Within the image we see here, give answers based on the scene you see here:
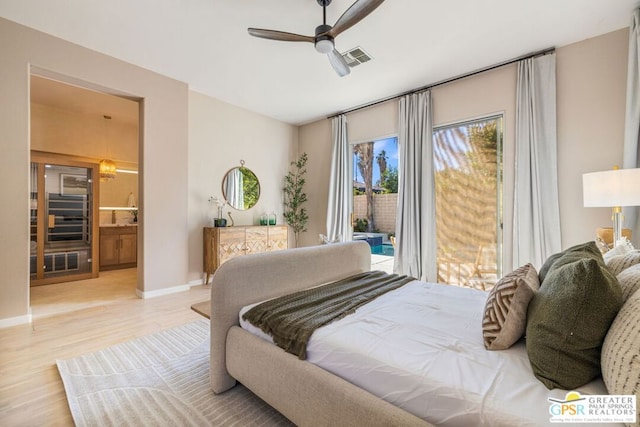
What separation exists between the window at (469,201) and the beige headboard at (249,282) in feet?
8.09

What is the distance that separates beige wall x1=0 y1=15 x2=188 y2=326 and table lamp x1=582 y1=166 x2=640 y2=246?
4496 millimetres

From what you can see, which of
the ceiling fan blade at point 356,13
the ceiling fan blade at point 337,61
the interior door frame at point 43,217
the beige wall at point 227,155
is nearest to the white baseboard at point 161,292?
the beige wall at point 227,155

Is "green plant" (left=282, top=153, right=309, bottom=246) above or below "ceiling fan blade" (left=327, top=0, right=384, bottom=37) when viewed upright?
below

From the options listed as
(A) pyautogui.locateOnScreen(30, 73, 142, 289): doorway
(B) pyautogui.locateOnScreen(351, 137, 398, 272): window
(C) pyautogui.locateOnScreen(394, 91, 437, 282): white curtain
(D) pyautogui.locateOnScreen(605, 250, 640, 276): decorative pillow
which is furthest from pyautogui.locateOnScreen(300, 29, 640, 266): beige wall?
(A) pyautogui.locateOnScreen(30, 73, 142, 289): doorway

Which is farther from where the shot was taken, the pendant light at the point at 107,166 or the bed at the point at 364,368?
the pendant light at the point at 107,166

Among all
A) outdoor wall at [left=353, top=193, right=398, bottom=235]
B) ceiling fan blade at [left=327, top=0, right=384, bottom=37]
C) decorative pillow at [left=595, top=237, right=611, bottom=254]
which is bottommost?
decorative pillow at [left=595, top=237, right=611, bottom=254]

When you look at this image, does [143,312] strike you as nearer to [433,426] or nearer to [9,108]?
[9,108]

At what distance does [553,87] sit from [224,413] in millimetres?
4281

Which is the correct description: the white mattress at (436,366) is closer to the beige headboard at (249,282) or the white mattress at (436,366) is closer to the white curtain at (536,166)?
the beige headboard at (249,282)

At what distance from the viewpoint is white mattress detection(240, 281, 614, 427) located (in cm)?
87

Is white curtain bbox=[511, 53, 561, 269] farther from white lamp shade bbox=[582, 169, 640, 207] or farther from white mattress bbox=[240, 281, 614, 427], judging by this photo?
white mattress bbox=[240, 281, 614, 427]

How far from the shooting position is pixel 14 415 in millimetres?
1509

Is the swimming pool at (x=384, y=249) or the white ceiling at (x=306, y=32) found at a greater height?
the white ceiling at (x=306, y=32)

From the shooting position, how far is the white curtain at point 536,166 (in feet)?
9.75
